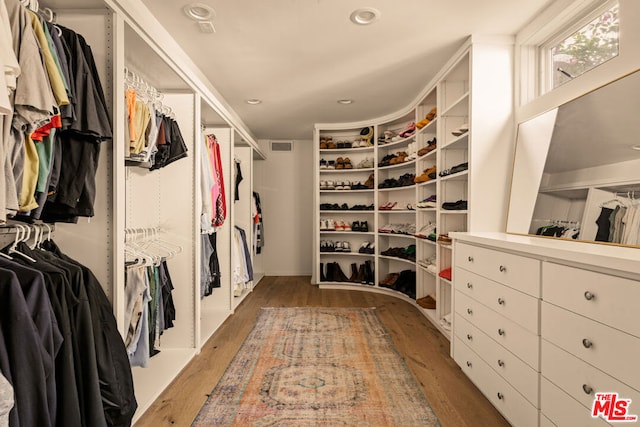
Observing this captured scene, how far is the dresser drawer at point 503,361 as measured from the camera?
147cm

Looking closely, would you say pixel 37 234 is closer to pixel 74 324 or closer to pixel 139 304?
pixel 74 324

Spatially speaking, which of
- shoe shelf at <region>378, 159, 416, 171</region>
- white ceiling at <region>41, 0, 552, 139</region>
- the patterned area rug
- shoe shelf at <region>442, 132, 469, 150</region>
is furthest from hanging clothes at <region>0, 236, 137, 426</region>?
shoe shelf at <region>378, 159, 416, 171</region>

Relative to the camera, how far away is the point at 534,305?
148cm

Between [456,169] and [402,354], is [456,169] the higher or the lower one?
the higher one

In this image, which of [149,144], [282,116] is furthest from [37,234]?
[282,116]

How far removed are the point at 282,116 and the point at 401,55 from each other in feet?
6.82

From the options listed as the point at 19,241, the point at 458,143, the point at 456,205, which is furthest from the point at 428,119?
the point at 19,241

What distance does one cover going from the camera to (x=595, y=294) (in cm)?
117

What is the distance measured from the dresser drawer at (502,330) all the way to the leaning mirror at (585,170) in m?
0.60

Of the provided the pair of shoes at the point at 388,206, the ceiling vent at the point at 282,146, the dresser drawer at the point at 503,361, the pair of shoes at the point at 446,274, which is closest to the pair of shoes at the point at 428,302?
the pair of shoes at the point at 446,274

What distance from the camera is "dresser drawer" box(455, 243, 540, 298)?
1507mm

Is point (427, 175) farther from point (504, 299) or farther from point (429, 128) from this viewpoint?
point (504, 299)

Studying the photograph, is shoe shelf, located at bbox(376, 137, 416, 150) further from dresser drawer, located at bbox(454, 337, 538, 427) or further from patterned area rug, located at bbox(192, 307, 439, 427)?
dresser drawer, located at bbox(454, 337, 538, 427)

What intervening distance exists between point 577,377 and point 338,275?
3721 millimetres
